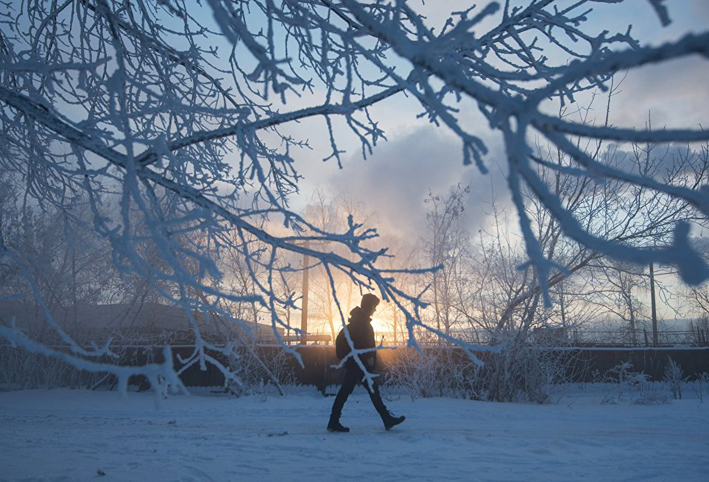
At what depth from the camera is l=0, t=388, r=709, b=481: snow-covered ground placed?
13.1 ft

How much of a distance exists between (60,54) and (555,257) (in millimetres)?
8092

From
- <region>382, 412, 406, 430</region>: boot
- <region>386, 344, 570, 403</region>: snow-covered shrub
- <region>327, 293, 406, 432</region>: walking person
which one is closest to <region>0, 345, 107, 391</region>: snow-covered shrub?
<region>386, 344, 570, 403</region>: snow-covered shrub

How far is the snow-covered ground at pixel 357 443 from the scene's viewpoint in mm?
4008

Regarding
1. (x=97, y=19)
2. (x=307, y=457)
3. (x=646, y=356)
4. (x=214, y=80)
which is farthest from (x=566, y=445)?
(x=646, y=356)

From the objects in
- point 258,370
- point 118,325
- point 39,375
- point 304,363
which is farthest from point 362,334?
point 39,375

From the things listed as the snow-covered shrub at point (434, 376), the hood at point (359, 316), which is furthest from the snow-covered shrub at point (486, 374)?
the hood at point (359, 316)

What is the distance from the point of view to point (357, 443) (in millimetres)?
5043

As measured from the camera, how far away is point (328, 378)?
11.3 meters

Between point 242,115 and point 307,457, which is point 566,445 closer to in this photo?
point 307,457

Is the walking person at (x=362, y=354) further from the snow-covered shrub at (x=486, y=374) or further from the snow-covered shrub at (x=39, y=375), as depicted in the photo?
the snow-covered shrub at (x=39, y=375)

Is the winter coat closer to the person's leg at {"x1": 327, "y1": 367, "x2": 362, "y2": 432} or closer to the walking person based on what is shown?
the walking person

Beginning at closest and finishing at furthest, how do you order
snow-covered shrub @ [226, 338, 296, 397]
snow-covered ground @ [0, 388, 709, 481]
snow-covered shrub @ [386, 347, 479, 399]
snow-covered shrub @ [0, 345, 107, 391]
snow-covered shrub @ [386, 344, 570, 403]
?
snow-covered ground @ [0, 388, 709, 481]
snow-covered shrub @ [386, 344, 570, 403]
snow-covered shrub @ [386, 347, 479, 399]
snow-covered shrub @ [226, 338, 296, 397]
snow-covered shrub @ [0, 345, 107, 391]

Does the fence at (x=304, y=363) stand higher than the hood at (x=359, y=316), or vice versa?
the hood at (x=359, y=316)

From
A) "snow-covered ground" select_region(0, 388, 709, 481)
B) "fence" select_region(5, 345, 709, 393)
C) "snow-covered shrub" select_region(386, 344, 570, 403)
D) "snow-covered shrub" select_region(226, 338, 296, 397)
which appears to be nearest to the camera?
"snow-covered ground" select_region(0, 388, 709, 481)
